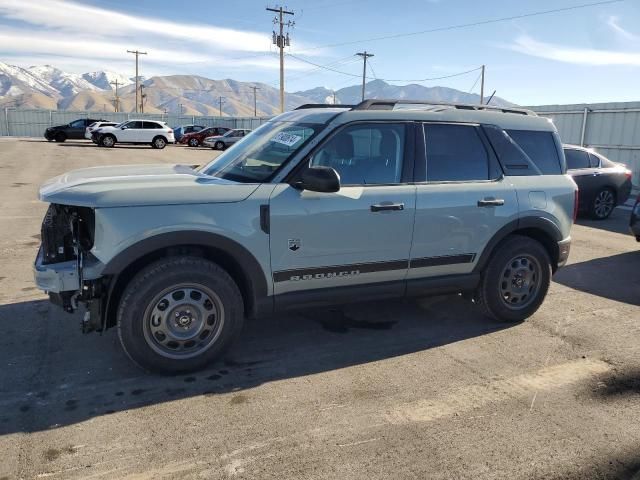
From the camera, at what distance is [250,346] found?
4.26 m

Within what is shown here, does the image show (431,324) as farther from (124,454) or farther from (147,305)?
(124,454)

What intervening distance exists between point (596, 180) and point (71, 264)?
420 inches

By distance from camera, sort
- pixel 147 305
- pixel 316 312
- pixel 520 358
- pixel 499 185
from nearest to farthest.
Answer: pixel 147 305
pixel 520 358
pixel 499 185
pixel 316 312

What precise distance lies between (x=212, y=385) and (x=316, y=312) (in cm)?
167

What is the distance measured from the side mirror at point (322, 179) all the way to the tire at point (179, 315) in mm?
886

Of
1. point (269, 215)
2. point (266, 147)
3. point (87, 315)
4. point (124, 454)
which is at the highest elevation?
point (266, 147)

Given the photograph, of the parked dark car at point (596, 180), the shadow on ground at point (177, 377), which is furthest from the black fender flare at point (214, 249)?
the parked dark car at point (596, 180)

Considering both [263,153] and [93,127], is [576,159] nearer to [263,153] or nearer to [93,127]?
[263,153]

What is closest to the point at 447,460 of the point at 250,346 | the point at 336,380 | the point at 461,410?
the point at 461,410

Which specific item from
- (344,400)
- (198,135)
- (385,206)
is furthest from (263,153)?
(198,135)

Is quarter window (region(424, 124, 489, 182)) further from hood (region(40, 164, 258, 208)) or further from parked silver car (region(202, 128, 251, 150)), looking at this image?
parked silver car (region(202, 128, 251, 150))

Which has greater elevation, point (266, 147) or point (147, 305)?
point (266, 147)

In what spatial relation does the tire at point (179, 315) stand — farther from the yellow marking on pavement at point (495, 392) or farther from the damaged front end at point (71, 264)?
the yellow marking on pavement at point (495, 392)

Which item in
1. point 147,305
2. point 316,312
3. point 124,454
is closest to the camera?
point 124,454
